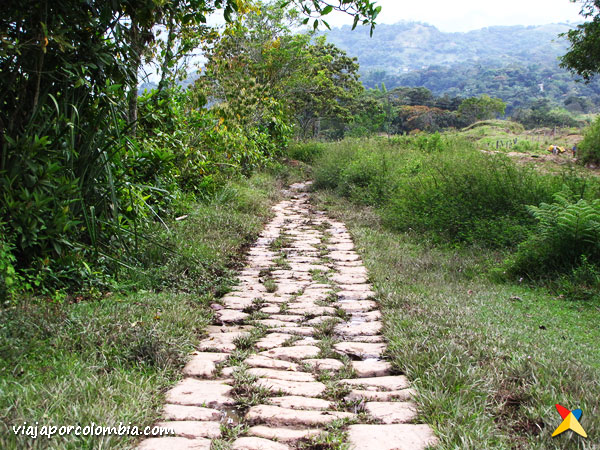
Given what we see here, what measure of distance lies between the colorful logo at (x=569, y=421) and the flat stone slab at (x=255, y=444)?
1185 millimetres

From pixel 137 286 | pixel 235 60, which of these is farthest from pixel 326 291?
pixel 235 60

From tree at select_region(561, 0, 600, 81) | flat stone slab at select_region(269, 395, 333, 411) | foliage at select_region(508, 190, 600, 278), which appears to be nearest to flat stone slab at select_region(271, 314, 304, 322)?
flat stone slab at select_region(269, 395, 333, 411)

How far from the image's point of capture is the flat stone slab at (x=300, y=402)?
2414mm

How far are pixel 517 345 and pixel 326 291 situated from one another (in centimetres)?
192

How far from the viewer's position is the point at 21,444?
1747mm

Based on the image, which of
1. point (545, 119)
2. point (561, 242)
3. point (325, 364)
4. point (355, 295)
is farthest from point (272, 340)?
point (545, 119)

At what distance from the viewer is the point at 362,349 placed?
3209mm

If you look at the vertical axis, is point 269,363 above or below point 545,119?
below

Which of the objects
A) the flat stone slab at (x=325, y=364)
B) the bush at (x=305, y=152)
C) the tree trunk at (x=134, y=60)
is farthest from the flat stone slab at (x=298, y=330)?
the bush at (x=305, y=152)

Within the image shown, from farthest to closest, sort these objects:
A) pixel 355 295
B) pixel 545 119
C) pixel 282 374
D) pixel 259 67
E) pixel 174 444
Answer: pixel 545 119
pixel 259 67
pixel 355 295
pixel 282 374
pixel 174 444

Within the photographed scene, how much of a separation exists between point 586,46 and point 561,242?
8162 millimetres

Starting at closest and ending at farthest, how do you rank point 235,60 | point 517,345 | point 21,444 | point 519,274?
point 21,444 → point 517,345 → point 519,274 → point 235,60

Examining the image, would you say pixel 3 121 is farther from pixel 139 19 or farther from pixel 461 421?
pixel 461 421

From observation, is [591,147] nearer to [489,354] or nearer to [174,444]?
[489,354]
